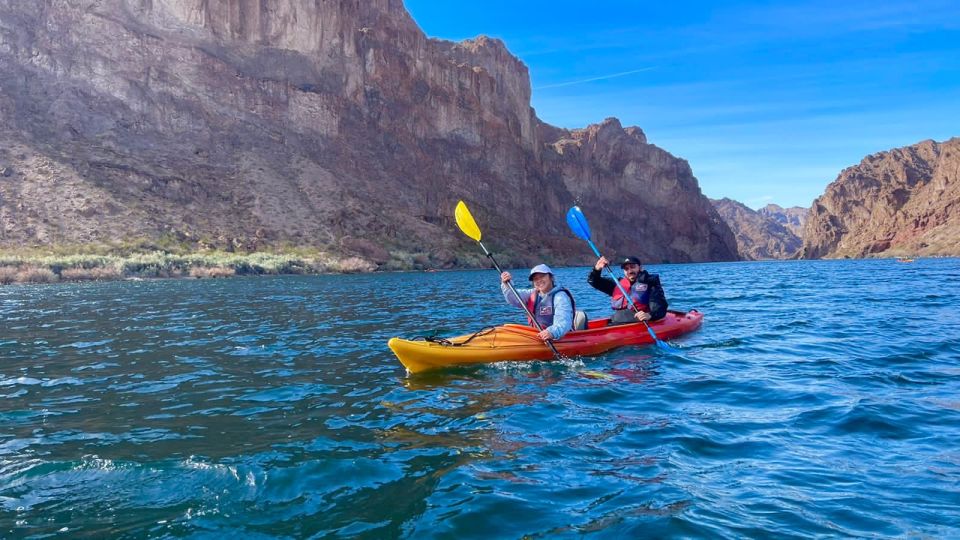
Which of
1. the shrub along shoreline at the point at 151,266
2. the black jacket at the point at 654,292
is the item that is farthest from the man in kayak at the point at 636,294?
the shrub along shoreline at the point at 151,266

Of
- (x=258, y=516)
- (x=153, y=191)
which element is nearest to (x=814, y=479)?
(x=258, y=516)

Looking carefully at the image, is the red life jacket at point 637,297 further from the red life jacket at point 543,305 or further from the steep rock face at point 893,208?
the steep rock face at point 893,208

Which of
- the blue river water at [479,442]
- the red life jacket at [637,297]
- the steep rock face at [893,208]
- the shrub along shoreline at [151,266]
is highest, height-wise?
the steep rock face at [893,208]

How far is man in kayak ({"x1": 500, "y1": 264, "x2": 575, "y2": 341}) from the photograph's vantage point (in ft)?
32.1

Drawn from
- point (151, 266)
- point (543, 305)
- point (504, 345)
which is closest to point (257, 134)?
point (151, 266)

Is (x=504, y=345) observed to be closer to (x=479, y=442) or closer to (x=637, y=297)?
(x=479, y=442)

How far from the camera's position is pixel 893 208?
505ft

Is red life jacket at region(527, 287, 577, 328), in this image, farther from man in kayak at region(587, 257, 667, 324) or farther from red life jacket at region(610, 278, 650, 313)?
red life jacket at region(610, 278, 650, 313)

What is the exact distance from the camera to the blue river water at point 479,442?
4.09 meters

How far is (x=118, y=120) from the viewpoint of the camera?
189 ft

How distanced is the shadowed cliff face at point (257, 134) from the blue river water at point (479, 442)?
4243cm

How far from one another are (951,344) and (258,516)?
12.2 meters

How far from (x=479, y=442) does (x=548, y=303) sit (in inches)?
192

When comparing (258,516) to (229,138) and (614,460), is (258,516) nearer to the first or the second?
(614,460)
